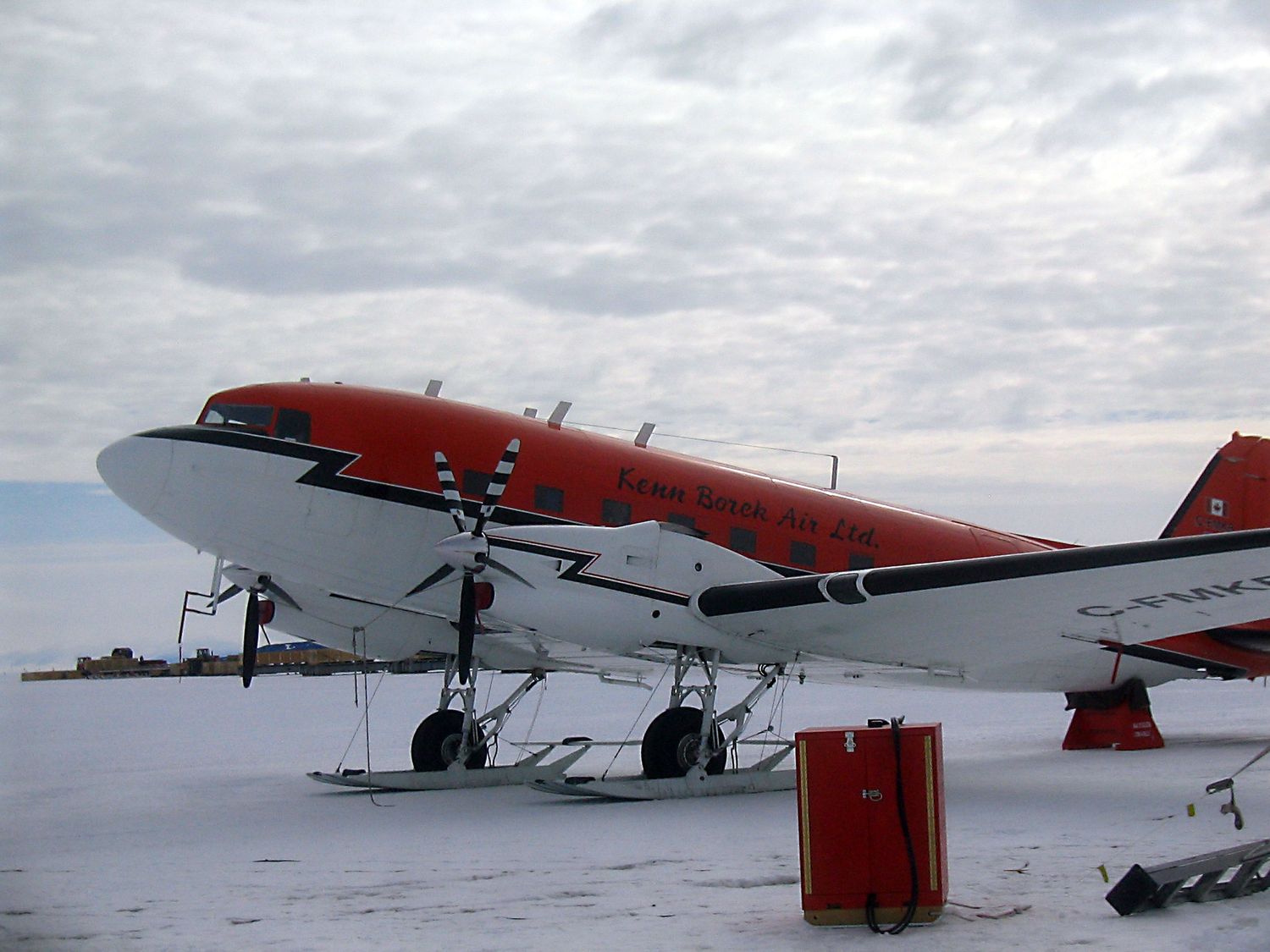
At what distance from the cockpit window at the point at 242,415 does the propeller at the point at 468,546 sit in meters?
2.16

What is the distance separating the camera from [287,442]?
14242 millimetres

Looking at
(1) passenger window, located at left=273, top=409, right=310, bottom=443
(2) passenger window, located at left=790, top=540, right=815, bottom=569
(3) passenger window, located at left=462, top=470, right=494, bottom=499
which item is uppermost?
(1) passenger window, located at left=273, top=409, right=310, bottom=443

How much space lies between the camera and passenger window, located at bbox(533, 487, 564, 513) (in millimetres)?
14703

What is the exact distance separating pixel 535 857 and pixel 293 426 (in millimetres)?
6666

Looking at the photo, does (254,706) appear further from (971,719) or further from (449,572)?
(449,572)

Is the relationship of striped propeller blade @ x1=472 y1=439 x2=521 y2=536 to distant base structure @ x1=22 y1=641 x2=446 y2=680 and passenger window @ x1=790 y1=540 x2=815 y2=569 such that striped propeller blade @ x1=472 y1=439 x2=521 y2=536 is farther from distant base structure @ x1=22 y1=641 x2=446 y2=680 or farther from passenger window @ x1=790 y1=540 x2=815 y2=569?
distant base structure @ x1=22 y1=641 x2=446 y2=680

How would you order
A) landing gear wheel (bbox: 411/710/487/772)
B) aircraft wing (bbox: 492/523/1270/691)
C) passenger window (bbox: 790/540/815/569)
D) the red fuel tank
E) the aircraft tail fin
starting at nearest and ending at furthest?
the red fuel tank → aircraft wing (bbox: 492/523/1270/691) → passenger window (bbox: 790/540/815/569) → landing gear wheel (bbox: 411/710/487/772) → the aircraft tail fin

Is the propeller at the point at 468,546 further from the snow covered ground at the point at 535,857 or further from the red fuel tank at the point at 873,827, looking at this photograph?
the red fuel tank at the point at 873,827

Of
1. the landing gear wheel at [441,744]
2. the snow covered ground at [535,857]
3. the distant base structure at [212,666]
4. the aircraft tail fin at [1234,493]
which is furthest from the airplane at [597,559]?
the distant base structure at [212,666]

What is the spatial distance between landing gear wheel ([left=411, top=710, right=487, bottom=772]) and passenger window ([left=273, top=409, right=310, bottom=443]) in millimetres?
4618

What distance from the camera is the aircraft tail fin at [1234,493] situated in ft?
63.6

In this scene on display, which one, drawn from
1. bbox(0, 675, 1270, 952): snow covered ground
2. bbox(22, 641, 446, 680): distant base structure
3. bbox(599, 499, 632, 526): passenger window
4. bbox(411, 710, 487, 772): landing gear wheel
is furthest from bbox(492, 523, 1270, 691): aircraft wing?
bbox(22, 641, 446, 680): distant base structure

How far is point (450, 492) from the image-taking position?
13.8 metres

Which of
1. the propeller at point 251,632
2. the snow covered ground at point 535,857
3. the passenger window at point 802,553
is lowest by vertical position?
the snow covered ground at point 535,857
